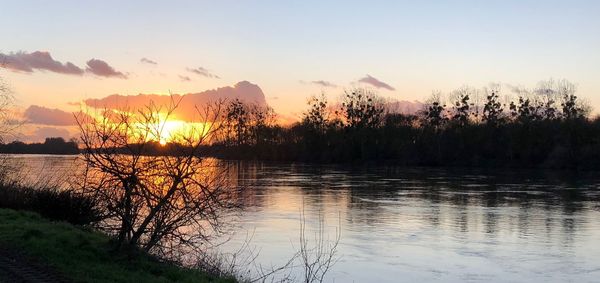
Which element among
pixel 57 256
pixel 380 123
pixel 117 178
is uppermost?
pixel 380 123

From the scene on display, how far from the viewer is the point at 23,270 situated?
30.7 ft

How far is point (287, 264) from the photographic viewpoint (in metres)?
15.6

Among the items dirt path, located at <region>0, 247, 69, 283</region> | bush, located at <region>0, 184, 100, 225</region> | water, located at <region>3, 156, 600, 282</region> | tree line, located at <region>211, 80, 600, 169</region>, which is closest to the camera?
dirt path, located at <region>0, 247, 69, 283</region>

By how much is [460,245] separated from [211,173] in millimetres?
10276

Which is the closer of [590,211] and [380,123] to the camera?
[590,211]

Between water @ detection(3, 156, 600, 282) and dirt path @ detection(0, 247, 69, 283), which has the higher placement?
dirt path @ detection(0, 247, 69, 283)

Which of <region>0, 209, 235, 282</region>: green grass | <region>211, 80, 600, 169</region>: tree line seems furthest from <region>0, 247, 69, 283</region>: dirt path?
<region>211, 80, 600, 169</region>: tree line

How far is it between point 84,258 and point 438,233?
47.2 feet

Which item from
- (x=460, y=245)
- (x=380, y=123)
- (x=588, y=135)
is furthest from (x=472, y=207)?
(x=380, y=123)

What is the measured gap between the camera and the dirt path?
8.74 meters

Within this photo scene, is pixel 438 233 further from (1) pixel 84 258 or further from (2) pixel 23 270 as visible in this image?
(2) pixel 23 270

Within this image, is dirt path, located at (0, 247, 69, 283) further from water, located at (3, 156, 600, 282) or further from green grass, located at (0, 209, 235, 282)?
water, located at (3, 156, 600, 282)

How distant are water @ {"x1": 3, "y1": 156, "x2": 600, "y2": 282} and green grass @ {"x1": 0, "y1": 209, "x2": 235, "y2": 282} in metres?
4.74

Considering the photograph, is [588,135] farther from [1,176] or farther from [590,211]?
[1,176]
